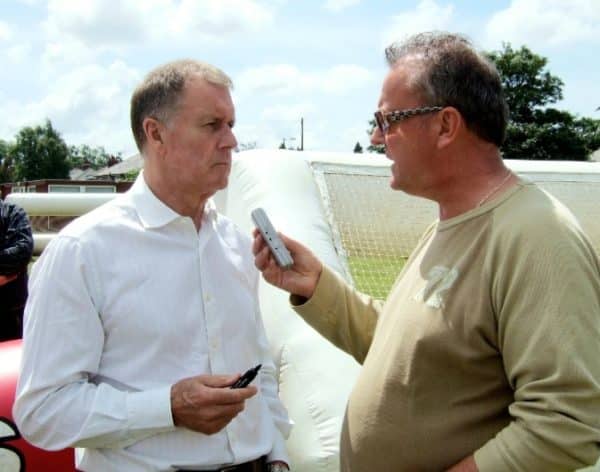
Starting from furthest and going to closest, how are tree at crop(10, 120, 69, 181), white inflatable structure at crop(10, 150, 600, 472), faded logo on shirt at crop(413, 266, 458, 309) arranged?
tree at crop(10, 120, 69, 181) → white inflatable structure at crop(10, 150, 600, 472) → faded logo on shirt at crop(413, 266, 458, 309)

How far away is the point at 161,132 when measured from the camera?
2059 mm

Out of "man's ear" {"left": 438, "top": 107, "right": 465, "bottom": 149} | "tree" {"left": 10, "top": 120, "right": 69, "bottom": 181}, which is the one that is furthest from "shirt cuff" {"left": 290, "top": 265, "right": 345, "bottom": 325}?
"tree" {"left": 10, "top": 120, "right": 69, "bottom": 181}

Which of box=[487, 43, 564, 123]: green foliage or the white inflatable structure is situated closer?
the white inflatable structure

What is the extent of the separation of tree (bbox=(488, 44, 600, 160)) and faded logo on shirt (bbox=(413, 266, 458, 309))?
3018cm

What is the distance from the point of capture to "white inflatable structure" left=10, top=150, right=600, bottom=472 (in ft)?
9.85

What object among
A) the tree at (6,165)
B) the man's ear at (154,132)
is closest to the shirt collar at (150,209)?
the man's ear at (154,132)

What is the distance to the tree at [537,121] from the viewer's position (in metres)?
32.9

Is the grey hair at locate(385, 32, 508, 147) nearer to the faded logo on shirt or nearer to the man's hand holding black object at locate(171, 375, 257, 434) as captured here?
the faded logo on shirt

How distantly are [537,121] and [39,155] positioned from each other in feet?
193

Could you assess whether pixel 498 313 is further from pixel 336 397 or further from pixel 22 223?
pixel 22 223

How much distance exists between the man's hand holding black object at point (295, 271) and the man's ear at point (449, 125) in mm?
670

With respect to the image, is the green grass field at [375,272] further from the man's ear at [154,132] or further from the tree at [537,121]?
the tree at [537,121]

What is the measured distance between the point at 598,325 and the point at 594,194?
3.31 meters

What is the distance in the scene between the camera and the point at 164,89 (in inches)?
80.5
